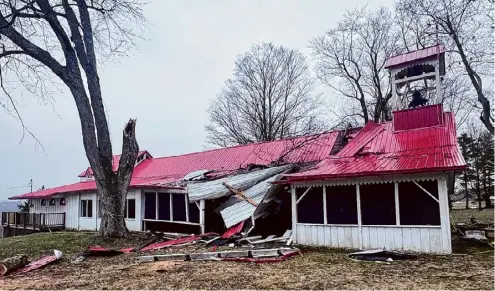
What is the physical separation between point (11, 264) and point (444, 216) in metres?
10.4

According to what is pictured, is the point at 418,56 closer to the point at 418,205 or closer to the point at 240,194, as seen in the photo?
the point at 418,205

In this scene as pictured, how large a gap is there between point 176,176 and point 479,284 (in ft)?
55.9

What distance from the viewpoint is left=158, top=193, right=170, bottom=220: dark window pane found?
61.9 feet

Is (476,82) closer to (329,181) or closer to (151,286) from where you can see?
(329,181)

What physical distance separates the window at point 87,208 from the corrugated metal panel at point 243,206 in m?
12.0

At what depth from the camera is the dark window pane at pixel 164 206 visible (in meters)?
18.9

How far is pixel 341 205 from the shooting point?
38.1 ft

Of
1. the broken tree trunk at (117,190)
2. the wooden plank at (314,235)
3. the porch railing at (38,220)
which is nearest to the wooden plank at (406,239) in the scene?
the wooden plank at (314,235)

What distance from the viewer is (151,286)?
7070mm

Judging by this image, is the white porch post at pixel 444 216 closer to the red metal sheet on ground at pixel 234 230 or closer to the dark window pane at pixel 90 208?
the red metal sheet on ground at pixel 234 230

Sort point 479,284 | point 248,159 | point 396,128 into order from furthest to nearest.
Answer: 1. point 248,159
2. point 396,128
3. point 479,284

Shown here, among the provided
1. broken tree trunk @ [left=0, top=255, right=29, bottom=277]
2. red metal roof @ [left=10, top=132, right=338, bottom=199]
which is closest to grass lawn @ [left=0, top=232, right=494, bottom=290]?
broken tree trunk @ [left=0, top=255, right=29, bottom=277]

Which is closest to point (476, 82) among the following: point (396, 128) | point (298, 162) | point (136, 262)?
point (396, 128)

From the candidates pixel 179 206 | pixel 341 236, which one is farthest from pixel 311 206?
pixel 179 206
